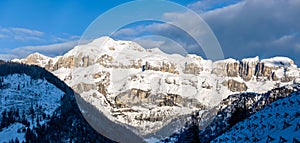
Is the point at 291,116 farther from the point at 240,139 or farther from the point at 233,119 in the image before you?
the point at 233,119

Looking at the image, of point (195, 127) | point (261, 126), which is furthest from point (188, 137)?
point (261, 126)

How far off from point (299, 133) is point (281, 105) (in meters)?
15.2

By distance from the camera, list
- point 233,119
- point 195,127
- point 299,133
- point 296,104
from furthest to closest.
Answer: point 233,119 → point 195,127 → point 296,104 → point 299,133

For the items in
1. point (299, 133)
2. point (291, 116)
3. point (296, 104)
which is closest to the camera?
point (299, 133)

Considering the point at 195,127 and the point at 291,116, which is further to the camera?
the point at 195,127

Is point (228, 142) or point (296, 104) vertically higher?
point (296, 104)

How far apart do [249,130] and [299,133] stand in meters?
13.4

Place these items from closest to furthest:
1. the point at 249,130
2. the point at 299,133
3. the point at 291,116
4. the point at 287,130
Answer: the point at 299,133 → the point at 287,130 → the point at 291,116 → the point at 249,130

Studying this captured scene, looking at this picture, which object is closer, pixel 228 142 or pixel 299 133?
pixel 299 133

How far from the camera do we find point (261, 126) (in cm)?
3544

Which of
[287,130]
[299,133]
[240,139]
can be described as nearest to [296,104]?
[240,139]

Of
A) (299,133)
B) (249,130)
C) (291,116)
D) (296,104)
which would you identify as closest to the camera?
(299,133)

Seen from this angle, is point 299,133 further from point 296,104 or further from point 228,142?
point 228,142

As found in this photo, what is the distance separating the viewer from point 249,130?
37750 millimetres
